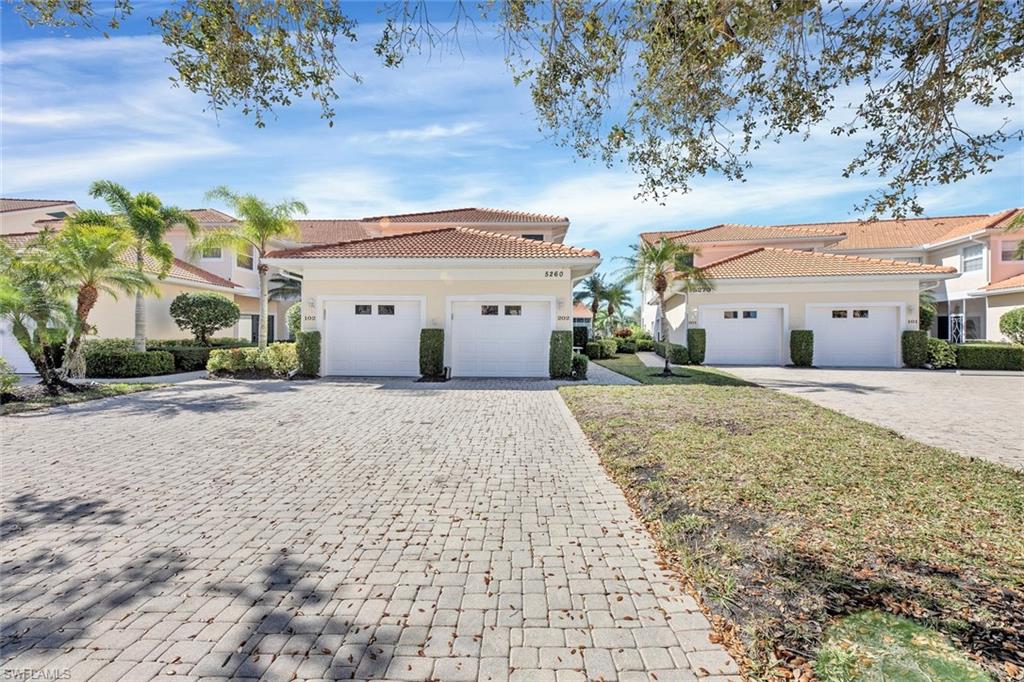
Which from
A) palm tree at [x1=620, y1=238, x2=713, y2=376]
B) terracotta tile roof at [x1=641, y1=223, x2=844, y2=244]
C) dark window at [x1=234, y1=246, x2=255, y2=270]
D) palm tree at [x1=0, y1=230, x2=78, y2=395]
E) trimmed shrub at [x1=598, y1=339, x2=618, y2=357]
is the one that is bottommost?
trimmed shrub at [x1=598, y1=339, x2=618, y2=357]

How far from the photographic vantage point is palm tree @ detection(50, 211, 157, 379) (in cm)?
1221

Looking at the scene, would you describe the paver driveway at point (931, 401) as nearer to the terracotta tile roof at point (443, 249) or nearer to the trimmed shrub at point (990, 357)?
the trimmed shrub at point (990, 357)

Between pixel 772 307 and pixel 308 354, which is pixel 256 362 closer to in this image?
pixel 308 354

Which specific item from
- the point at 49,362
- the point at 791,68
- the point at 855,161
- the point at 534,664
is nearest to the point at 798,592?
the point at 534,664

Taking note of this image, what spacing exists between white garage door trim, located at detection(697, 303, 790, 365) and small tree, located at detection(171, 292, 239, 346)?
20.7 meters

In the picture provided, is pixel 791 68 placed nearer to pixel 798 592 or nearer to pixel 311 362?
pixel 798 592

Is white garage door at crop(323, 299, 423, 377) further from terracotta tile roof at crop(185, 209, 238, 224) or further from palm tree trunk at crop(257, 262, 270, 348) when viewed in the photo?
terracotta tile roof at crop(185, 209, 238, 224)

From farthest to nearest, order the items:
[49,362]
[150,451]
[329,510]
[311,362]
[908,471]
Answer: [311,362]
[49,362]
[150,451]
[908,471]
[329,510]

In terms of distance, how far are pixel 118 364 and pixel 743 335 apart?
77.0ft

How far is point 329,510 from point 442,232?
14.7 meters

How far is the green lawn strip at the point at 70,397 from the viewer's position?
31.5 ft

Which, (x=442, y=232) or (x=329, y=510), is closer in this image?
(x=329, y=510)

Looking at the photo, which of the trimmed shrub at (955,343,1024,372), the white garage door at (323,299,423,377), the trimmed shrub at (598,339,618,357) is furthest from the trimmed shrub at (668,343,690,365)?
the white garage door at (323,299,423,377)

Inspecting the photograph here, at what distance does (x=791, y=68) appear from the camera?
572 centimetres
